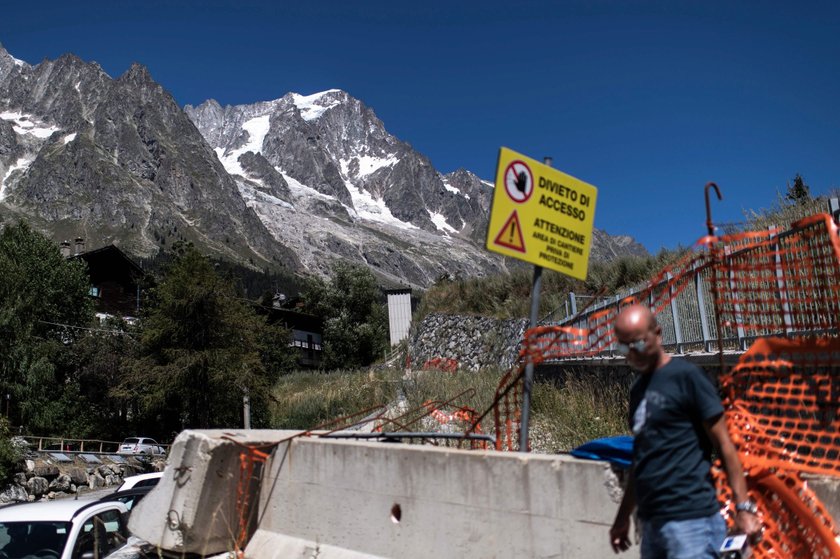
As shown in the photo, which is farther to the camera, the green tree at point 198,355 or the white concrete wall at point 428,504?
the green tree at point 198,355

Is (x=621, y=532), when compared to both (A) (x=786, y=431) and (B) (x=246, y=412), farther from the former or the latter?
(B) (x=246, y=412)

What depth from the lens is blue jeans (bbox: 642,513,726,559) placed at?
3.19 meters

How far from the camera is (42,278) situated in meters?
43.4

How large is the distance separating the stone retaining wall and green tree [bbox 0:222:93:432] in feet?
60.2

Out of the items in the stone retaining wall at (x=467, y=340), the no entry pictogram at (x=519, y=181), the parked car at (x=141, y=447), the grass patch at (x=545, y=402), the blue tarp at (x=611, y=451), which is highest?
the stone retaining wall at (x=467, y=340)

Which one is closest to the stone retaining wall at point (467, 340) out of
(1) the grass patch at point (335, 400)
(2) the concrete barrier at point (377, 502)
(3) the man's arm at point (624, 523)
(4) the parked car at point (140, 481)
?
(1) the grass patch at point (335, 400)

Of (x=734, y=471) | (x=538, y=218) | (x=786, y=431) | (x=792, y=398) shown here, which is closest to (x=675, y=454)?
(x=734, y=471)

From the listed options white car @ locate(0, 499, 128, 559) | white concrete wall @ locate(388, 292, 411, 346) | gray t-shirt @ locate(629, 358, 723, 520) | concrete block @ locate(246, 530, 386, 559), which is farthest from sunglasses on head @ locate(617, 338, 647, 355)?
white concrete wall @ locate(388, 292, 411, 346)

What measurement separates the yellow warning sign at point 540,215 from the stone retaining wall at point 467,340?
18.0 m

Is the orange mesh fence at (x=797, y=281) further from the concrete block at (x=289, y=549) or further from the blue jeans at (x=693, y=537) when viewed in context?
the concrete block at (x=289, y=549)

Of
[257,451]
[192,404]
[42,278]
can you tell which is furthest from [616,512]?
[42,278]

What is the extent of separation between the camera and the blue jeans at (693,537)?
319cm

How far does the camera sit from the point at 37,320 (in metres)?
39.8

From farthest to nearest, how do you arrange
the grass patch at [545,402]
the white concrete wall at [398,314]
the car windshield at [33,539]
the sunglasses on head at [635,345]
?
1. the white concrete wall at [398,314]
2. the grass patch at [545,402]
3. the car windshield at [33,539]
4. the sunglasses on head at [635,345]
